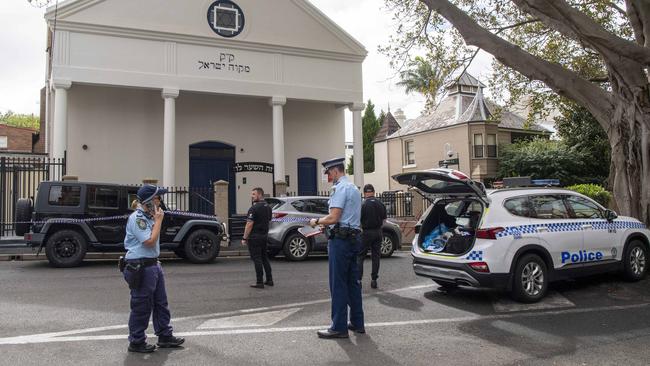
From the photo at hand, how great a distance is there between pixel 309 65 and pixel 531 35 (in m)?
7.81

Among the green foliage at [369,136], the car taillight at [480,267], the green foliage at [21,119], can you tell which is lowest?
the car taillight at [480,267]

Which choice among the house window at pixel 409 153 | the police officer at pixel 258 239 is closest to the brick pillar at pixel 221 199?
the police officer at pixel 258 239

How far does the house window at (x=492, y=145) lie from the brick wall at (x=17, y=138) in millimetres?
25319

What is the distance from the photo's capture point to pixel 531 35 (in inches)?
597

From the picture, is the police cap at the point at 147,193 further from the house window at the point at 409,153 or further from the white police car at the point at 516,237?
the house window at the point at 409,153

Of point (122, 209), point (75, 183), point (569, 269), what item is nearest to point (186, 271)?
point (122, 209)

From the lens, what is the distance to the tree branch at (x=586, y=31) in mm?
9188

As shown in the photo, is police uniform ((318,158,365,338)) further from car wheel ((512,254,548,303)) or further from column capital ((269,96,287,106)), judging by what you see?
column capital ((269,96,287,106))

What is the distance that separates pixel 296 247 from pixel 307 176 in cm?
904

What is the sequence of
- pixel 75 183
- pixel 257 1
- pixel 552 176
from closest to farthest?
pixel 75 183 < pixel 257 1 < pixel 552 176

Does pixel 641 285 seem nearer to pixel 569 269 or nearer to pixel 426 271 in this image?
pixel 569 269

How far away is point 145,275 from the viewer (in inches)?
203

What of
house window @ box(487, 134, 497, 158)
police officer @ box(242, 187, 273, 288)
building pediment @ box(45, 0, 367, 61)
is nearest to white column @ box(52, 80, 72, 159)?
building pediment @ box(45, 0, 367, 61)

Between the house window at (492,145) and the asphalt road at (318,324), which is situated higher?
the house window at (492,145)
